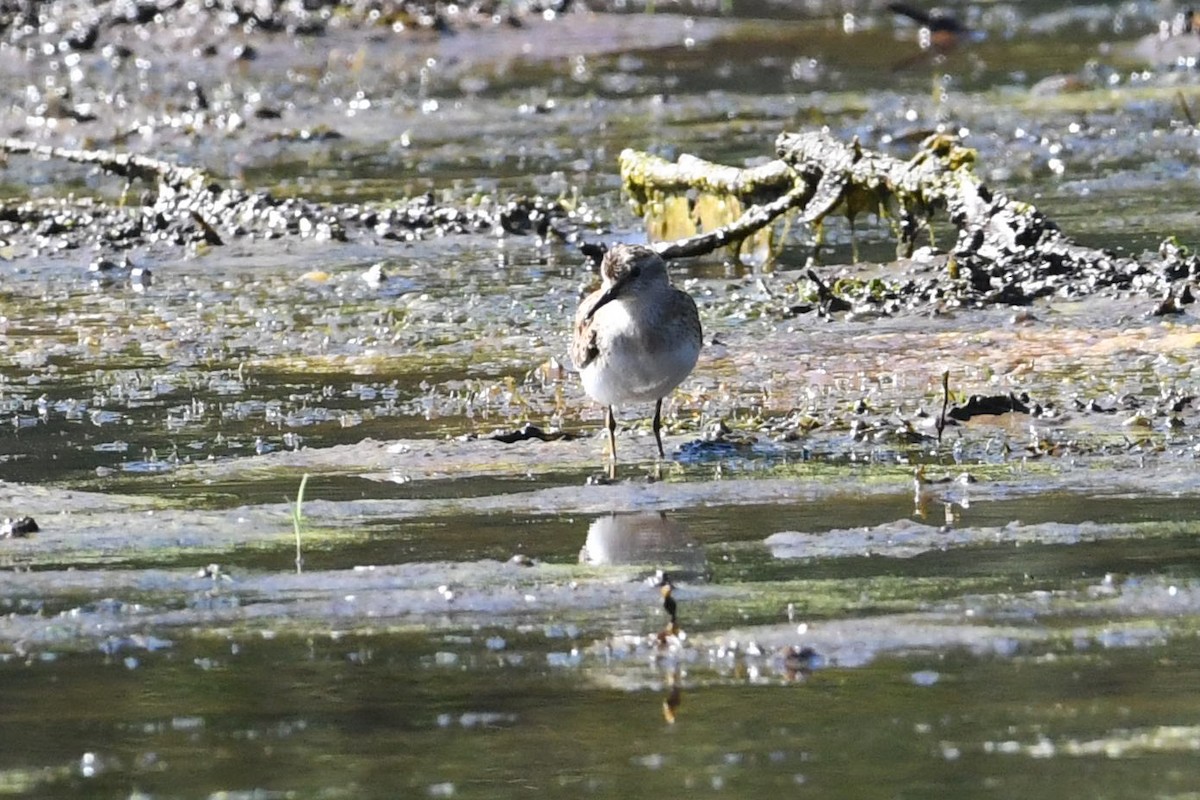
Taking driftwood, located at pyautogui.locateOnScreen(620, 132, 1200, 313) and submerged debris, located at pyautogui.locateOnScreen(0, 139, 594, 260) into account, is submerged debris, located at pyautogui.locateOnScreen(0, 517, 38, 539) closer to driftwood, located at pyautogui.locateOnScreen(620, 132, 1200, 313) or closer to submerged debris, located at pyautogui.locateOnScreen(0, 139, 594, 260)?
driftwood, located at pyautogui.locateOnScreen(620, 132, 1200, 313)

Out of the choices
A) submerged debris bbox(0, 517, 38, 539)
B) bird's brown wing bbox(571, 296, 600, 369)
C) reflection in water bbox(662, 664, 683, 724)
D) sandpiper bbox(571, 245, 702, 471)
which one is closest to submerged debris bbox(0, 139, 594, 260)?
bird's brown wing bbox(571, 296, 600, 369)

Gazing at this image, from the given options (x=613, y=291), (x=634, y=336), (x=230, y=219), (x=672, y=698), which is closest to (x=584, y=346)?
(x=613, y=291)

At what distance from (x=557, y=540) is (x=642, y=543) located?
0.84ft

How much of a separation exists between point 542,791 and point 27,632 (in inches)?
75.1

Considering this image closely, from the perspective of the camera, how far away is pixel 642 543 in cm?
752

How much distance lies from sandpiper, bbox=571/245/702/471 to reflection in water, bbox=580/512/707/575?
875 mm

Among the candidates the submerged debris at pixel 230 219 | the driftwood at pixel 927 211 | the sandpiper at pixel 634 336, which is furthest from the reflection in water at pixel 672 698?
the submerged debris at pixel 230 219

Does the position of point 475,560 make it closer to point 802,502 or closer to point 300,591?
point 300,591

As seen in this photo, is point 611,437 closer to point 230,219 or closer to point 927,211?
point 927,211

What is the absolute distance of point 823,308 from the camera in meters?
11.9

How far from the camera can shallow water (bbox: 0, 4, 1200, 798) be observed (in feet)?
18.4

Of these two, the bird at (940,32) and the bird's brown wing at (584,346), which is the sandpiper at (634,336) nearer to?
the bird's brown wing at (584,346)

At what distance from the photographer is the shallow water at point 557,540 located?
561cm

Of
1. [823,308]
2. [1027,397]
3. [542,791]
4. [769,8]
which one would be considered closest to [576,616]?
[542,791]
